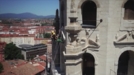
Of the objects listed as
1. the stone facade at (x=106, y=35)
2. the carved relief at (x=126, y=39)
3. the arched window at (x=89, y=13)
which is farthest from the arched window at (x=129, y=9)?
the arched window at (x=89, y=13)

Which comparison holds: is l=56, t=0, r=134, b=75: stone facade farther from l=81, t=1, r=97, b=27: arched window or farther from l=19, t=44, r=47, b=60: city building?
l=19, t=44, r=47, b=60: city building

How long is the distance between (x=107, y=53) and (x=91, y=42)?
3.00 feet

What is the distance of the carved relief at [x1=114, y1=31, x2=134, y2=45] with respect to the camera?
9227 mm

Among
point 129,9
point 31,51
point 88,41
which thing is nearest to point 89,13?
point 88,41

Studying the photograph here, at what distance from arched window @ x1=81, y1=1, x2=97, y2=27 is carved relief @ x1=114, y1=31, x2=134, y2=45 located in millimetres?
1305

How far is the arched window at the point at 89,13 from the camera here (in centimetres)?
963

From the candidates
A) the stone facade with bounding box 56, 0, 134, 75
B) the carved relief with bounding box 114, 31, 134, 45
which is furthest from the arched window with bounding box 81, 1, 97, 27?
the carved relief with bounding box 114, 31, 134, 45

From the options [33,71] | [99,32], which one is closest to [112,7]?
[99,32]

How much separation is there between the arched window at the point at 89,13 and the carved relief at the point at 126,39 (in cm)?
130

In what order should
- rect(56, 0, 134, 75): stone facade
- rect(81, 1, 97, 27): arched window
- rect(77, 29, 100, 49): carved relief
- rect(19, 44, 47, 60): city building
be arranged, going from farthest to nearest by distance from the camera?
rect(19, 44, 47, 60): city building, rect(81, 1, 97, 27): arched window, rect(77, 29, 100, 49): carved relief, rect(56, 0, 134, 75): stone facade

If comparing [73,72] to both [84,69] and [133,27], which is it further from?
[133,27]

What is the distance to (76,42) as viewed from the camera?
8734 mm

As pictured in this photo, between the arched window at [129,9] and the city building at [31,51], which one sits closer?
the arched window at [129,9]

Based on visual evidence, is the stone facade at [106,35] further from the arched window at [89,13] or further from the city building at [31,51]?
the city building at [31,51]
